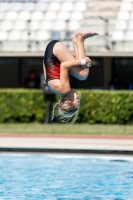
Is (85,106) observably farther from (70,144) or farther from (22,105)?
(70,144)

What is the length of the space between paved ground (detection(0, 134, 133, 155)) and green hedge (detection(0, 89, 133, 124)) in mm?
4329

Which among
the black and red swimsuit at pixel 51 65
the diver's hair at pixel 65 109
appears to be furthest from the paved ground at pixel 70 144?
the black and red swimsuit at pixel 51 65

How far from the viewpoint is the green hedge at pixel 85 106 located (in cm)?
2156

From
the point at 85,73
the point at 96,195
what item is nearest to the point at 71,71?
the point at 85,73

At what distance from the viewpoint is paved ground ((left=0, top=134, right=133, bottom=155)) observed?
15.1 m

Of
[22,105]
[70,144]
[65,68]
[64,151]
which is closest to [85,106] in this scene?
[22,105]

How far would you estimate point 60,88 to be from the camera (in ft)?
26.9

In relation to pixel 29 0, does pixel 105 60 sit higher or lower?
lower

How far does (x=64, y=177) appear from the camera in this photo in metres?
13.1

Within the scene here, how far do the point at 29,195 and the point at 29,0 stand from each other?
647 inches

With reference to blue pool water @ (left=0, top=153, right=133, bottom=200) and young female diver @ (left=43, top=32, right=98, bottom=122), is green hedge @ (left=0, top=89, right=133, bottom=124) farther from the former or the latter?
young female diver @ (left=43, top=32, right=98, bottom=122)

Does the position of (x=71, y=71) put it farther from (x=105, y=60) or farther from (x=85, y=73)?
(x=105, y=60)

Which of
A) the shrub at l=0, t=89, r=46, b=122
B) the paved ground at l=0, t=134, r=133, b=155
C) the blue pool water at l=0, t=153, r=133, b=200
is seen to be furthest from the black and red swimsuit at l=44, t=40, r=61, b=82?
the shrub at l=0, t=89, r=46, b=122

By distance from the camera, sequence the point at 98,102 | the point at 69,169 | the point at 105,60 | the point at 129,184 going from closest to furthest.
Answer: the point at 129,184
the point at 69,169
the point at 98,102
the point at 105,60
